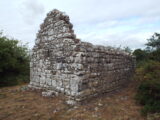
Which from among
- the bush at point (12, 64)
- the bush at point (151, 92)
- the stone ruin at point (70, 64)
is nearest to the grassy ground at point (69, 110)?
the bush at point (151, 92)

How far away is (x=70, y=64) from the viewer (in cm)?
524

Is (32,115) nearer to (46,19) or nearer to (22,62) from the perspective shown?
(46,19)

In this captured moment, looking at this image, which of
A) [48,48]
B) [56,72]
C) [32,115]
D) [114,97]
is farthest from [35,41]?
[114,97]

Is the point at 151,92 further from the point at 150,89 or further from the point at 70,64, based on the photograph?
the point at 70,64

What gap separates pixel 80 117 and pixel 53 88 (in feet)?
7.98

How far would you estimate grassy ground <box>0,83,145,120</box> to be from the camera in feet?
13.3

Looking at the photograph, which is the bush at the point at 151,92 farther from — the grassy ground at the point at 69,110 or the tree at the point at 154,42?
the tree at the point at 154,42

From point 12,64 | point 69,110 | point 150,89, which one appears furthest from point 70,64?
point 12,64

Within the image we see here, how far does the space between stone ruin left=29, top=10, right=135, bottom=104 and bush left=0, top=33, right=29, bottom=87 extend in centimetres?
415

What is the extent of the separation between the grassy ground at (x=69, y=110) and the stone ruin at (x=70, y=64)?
41 centimetres

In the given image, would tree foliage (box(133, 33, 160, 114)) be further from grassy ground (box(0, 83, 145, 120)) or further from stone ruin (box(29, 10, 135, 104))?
stone ruin (box(29, 10, 135, 104))

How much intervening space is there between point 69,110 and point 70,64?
164 centimetres

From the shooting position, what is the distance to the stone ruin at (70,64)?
198 inches

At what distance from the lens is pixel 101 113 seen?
4.27 m
